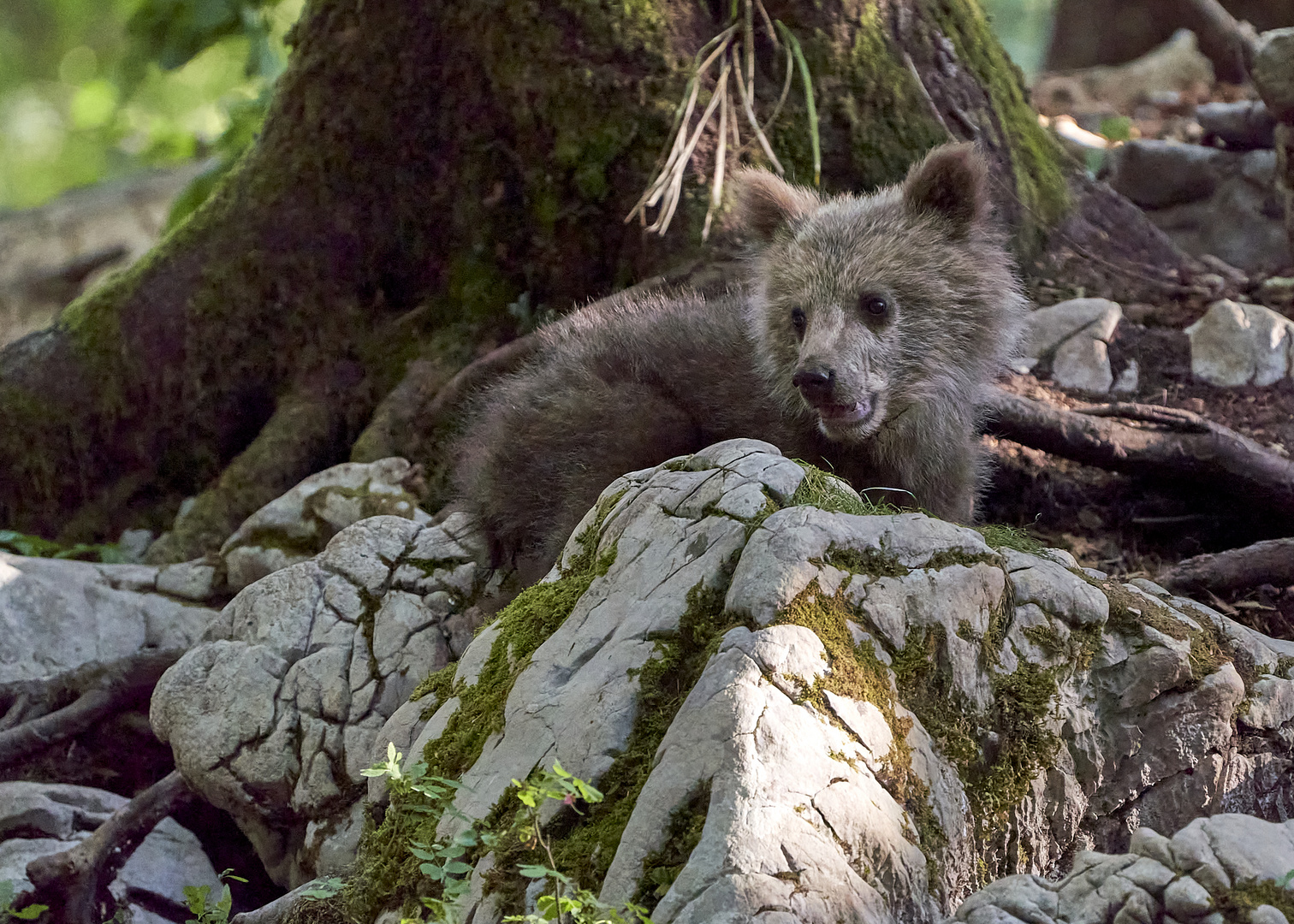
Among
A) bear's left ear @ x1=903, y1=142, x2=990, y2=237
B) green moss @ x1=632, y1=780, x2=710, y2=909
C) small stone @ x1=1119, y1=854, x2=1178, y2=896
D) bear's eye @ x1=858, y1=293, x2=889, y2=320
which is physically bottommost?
small stone @ x1=1119, y1=854, x2=1178, y2=896

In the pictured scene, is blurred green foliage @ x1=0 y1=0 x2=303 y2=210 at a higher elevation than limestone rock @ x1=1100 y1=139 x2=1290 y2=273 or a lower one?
higher

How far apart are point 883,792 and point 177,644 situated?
368cm

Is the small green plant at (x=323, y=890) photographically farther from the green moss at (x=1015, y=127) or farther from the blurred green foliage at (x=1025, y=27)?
the blurred green foliage at (x=1025, y=27)

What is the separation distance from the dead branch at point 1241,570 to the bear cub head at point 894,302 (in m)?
1.13

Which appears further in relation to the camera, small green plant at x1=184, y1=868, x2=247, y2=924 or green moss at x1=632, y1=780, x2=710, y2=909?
small green plant at x1=184, y1=868, x2=247, y2=924

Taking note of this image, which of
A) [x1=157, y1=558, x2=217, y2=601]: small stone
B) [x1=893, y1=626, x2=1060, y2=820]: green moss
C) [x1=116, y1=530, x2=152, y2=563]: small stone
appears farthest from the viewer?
[x1=116, y1=530, x2=152, y2=563]: small stone

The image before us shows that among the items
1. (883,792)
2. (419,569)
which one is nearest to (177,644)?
(419,569)

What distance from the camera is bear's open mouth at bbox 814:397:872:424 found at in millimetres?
3523

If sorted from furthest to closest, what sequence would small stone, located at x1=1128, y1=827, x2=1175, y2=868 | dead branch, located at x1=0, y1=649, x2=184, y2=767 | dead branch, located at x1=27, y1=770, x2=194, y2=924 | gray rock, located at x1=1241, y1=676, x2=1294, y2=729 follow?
1. dead branch, located at x1=0, y1=649, x2=184, y2=767
2. dead branch, located at x1=27, y1=770, x2=194, y2=924
3. gray rock, located at x1=1241, y1=676, x2=1294, y2=729
4. small stone, located at x1=1128, y1=827, x2=1175, y2=868

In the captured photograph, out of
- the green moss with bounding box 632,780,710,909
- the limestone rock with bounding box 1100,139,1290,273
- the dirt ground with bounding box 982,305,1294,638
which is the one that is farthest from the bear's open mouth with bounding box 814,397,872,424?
the limestone rock with bounding box 1100,139,1290,273

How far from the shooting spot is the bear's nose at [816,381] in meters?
3.40

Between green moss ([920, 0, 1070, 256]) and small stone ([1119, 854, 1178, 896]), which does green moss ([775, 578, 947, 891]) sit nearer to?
small stone ([1119, 854, 1178, 896])

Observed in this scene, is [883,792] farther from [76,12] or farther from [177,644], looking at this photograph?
[76,12]

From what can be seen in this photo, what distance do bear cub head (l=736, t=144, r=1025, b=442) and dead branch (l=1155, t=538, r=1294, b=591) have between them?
1.13 m
